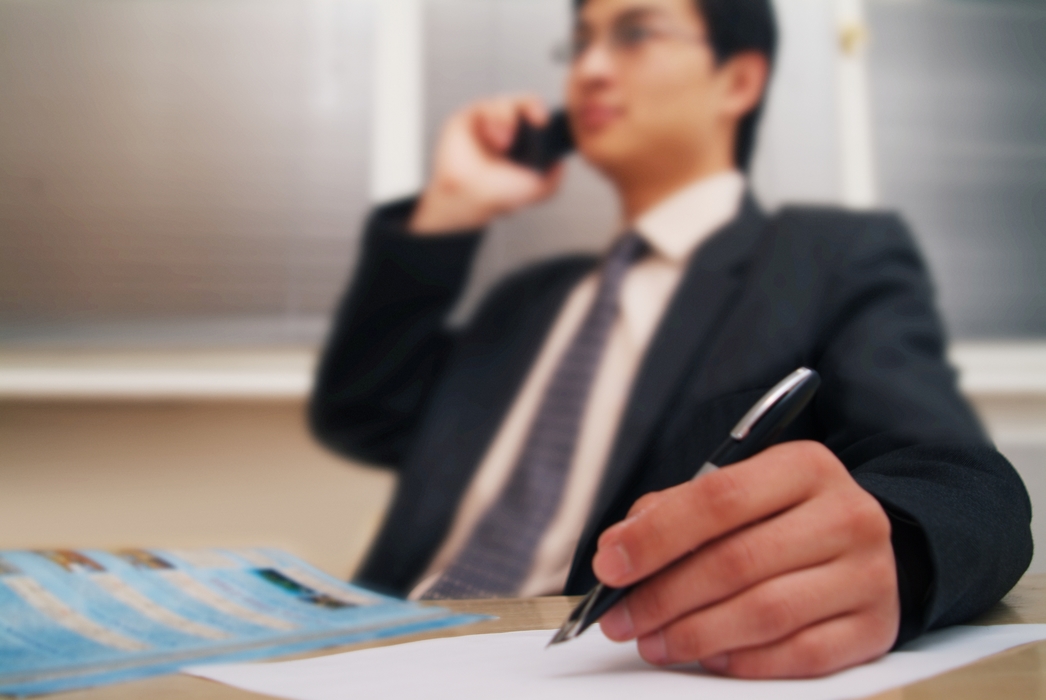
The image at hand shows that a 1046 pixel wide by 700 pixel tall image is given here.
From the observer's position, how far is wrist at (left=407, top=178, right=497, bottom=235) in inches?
24.5

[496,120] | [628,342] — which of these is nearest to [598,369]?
[628,342]

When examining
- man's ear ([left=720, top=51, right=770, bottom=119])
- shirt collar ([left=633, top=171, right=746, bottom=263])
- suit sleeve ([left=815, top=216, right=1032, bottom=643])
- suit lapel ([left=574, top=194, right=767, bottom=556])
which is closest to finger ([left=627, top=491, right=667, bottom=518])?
suit sleeve ([left=815, top=216, right=1032, bottom=643])

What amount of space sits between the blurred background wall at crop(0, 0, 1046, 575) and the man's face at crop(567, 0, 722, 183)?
0.04m

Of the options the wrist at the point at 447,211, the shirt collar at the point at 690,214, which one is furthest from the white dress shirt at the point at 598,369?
the wrist at the point at 447,211

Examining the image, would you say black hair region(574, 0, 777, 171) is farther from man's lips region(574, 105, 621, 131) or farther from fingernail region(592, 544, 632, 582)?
fingernail region(592, 544, 632, 582)

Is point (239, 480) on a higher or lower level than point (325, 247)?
lower

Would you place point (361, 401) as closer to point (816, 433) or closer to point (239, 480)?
point (239, 480)

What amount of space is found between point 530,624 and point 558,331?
1.04 feet

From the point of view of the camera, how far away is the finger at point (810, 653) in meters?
0.21

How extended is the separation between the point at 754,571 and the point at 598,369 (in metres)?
0.36

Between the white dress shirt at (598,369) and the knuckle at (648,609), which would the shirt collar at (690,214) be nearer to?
the white dress shirt at (598,369)

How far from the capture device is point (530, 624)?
0.30 metres

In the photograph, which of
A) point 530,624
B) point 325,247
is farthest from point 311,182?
point 530,624

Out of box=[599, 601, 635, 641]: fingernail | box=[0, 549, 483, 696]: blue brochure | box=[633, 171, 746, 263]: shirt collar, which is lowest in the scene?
box=[0, 549, 483, 696]: blue brochure
